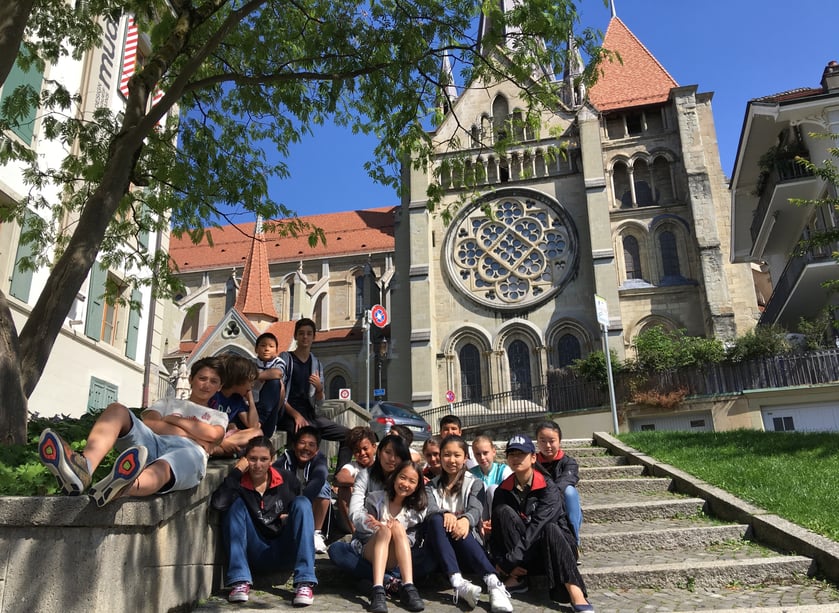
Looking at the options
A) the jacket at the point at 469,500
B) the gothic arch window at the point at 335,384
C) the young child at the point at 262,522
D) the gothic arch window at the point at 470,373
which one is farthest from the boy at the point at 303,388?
the gothic arch window at the point at 335,384

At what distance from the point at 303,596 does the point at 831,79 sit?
19758 mm

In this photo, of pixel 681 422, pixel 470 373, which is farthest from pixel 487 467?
pixel 470 373

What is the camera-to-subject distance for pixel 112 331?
1588 cm

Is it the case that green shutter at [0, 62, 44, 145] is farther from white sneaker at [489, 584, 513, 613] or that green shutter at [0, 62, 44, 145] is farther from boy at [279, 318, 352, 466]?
white sneaker at [489, 584, 513, 613]

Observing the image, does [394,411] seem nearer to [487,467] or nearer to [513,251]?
[487,467]

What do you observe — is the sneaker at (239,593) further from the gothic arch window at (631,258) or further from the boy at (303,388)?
the gothic arch window at (631,258)

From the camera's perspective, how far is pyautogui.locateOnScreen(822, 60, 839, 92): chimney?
1708 cm

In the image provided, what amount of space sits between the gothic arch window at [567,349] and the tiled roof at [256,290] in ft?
59.6

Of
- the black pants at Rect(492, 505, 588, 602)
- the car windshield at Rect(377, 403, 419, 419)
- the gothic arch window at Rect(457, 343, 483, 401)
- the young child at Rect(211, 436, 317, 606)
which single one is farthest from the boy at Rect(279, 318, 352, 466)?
the gothic arch window at Rect(457, 343, 483, 401)

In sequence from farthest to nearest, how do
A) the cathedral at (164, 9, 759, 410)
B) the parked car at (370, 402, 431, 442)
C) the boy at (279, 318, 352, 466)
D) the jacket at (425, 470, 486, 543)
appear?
the cathedral at (164, 9, 759, 410)
the parked car at (370, 402, 431, 442)
the boy at (279, 318, 352, 466)
the jacket at (425, 470, 486, 543)

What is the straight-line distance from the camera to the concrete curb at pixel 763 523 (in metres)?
4.55

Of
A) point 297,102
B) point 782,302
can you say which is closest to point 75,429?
point 297,102

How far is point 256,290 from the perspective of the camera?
37625 millimetres

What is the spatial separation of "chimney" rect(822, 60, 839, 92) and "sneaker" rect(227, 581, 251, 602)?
19.4 metres
